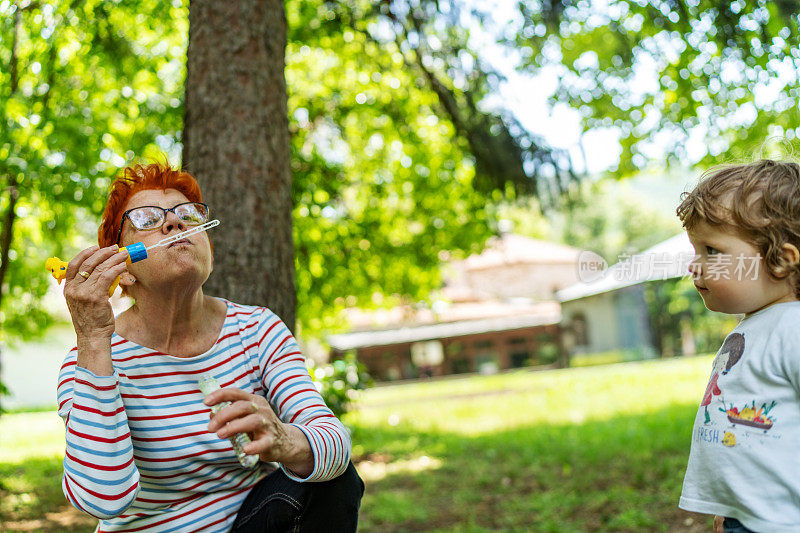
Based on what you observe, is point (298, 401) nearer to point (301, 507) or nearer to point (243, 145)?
point (301, 507)

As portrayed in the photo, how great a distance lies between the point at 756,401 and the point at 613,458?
4.78m

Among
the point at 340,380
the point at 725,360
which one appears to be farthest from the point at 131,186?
the point at 340,380

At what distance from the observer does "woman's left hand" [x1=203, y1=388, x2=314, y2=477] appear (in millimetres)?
1492

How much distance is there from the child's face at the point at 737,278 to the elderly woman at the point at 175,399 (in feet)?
3.27

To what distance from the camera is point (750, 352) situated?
71.0 inches

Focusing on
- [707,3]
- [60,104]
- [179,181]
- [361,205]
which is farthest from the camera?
[361,205]

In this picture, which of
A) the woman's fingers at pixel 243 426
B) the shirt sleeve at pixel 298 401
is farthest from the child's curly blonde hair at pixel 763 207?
the woman's fingers at pixel 243 426

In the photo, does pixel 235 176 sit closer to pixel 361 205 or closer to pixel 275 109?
pixel 275 109

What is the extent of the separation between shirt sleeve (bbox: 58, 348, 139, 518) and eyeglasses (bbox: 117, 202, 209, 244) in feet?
1.52

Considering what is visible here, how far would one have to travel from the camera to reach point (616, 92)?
20.7ft

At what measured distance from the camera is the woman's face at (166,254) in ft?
6.43

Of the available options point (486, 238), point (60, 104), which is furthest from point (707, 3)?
point (60, 104)

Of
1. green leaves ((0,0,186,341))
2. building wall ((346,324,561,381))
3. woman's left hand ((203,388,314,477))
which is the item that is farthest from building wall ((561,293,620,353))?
woman's left hand ((203,388,314,477))

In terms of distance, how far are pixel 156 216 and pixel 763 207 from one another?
156cm
